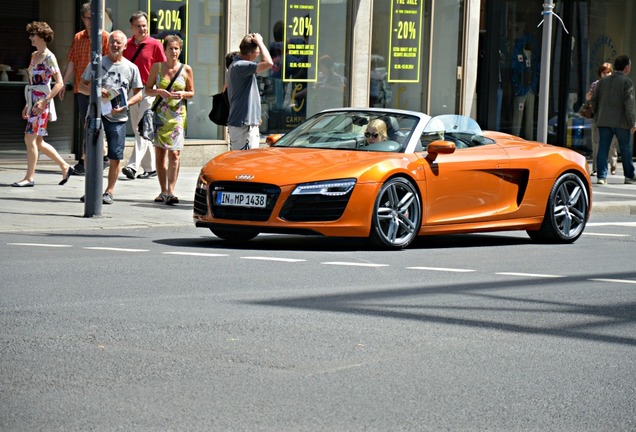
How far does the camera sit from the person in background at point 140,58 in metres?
16.7

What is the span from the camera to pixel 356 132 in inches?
472

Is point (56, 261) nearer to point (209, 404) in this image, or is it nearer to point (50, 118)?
point (209, 404)

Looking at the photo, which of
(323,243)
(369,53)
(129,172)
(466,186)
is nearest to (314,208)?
(323,243)

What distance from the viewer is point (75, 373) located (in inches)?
235

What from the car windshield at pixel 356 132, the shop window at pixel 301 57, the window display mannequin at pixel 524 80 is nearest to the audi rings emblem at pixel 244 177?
the car windshield at pixel 356 132

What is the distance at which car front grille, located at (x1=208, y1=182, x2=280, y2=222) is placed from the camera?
1085 cm

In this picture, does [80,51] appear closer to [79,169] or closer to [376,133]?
[79,169]

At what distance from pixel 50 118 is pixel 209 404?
10822 millimetres

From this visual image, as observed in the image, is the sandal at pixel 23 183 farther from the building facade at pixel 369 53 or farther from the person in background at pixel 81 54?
the building facade at pixel 369 53

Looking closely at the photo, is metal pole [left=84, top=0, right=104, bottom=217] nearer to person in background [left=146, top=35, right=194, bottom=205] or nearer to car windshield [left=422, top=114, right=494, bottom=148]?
person in background [left=146, top=35, right=194, bottom=205]

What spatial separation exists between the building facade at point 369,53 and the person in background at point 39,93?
2365mm

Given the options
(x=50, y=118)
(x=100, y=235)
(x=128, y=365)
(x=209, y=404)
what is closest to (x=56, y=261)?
(x=100, y=235)

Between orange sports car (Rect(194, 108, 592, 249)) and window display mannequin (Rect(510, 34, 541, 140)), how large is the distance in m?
11.3

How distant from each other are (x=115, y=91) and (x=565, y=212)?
495cm
